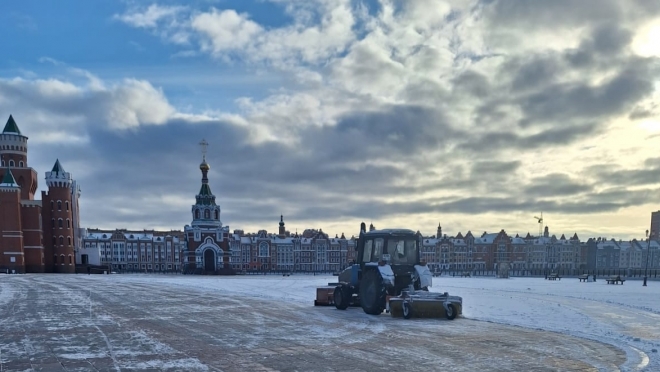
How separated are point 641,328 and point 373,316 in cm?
731

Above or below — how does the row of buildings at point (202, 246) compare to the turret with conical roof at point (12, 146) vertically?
below

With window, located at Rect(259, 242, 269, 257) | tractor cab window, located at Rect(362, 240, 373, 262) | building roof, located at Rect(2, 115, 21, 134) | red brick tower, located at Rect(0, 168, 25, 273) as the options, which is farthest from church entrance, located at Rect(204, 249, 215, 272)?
tractor cab window, located at Rect(362, 240, 373, 262)

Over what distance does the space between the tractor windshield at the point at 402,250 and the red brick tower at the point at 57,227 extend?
69.0 meters

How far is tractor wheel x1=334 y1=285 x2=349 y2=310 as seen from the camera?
53.5ft

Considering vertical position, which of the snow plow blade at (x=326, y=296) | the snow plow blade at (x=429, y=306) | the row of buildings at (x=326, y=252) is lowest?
the row of buildings at (x=326, y=252)

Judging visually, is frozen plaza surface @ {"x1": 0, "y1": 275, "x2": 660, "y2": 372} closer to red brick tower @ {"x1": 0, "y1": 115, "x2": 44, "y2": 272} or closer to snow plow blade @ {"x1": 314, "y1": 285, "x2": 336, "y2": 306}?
snow plow blade @ {"x1": 314, "y1": 285, "x2": 336, "y2": 306}

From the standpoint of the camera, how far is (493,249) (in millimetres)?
136125

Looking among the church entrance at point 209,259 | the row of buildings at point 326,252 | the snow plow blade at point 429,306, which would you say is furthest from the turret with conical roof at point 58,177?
the snow plow blade at point 429,306

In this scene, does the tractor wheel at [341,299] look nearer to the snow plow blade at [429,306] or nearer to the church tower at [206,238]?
the snow plow blade at [429,306]

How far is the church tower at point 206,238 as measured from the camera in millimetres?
73875

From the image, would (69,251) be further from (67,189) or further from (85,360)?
(85,360)

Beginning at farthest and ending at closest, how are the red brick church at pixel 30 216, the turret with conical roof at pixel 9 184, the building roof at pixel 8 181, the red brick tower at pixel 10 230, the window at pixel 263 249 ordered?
the window at pixel 263 249 < the building roof at pixel 8 181 < the turret with conical roof at pixel 9 184 < the red brick church at pixel 30 216 < the red brick tower at pixel 10 230

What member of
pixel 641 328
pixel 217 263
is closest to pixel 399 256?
pixel 641 328

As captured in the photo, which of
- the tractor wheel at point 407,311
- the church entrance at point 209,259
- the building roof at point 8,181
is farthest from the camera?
the church entrance at point 209,259
